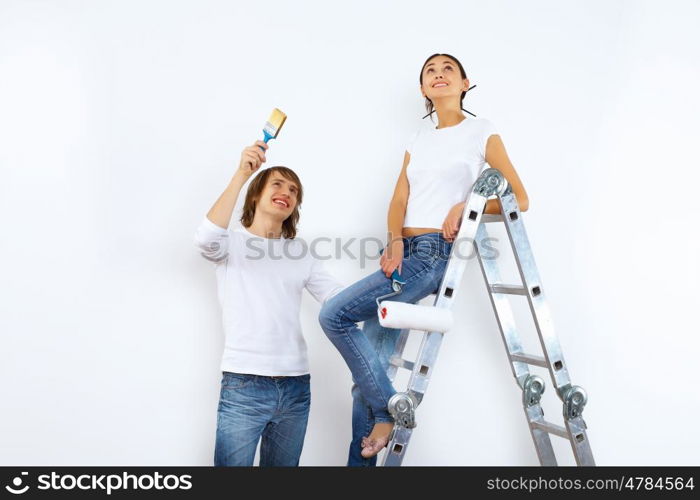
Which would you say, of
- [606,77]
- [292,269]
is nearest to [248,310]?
[292,269]

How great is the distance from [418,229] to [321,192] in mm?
685

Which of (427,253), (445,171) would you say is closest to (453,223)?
(427,253)

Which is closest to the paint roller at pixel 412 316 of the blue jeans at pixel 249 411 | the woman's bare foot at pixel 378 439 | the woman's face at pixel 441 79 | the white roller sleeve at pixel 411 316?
the white roller sleeve at pixel 411 316

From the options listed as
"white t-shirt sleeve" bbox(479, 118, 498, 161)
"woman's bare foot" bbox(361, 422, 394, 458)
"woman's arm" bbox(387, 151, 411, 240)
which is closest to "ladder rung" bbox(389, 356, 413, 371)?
"woman's bare foot" bbox(361, 422, 394, 458)

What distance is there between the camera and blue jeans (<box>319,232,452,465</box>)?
228 centimetres

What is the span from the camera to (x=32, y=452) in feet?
8.96

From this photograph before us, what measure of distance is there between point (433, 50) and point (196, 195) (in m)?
1.32

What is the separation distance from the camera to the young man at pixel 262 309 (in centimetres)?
233

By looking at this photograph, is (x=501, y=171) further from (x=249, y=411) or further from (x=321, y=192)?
(x=249, y=411)

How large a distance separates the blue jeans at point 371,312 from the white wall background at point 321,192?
598mm

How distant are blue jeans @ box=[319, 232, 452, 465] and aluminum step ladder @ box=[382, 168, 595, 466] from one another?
7 centimetres

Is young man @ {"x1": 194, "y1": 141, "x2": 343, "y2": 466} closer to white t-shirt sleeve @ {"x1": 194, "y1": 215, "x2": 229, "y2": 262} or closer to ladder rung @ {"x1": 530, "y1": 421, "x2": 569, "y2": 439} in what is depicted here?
white t-shirt sleeve @ {"x1": 194, "y1": 215, "x2": 229, "y2": 262}

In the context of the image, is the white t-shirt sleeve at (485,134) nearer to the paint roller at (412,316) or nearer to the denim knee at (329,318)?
the paint roller at (412,316)

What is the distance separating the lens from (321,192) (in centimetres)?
297
